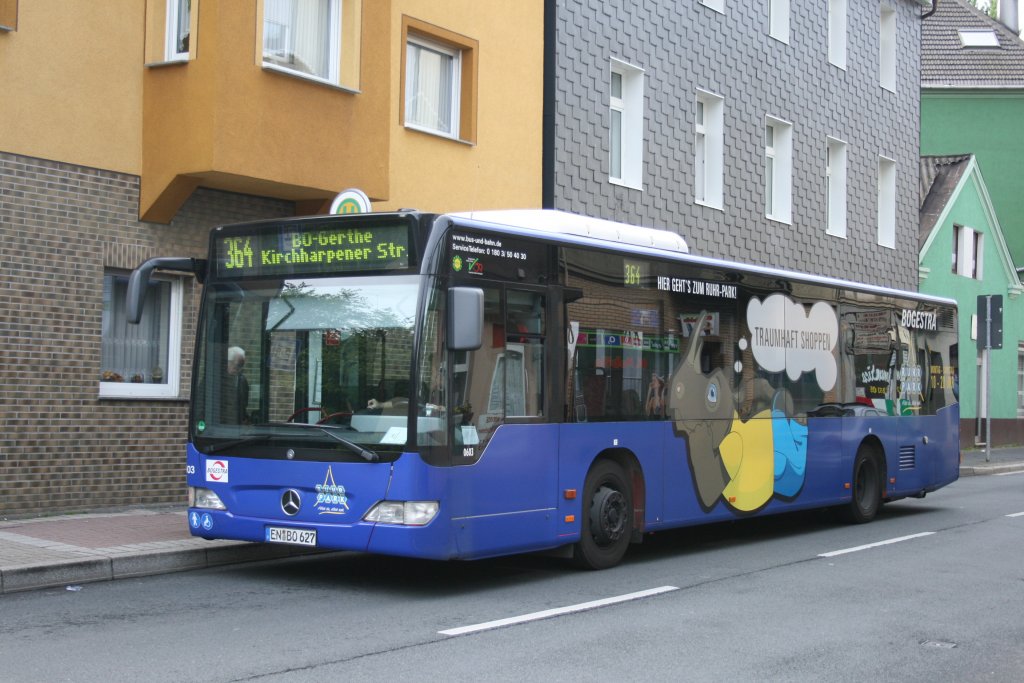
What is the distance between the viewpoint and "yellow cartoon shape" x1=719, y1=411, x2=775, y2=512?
12.7 m

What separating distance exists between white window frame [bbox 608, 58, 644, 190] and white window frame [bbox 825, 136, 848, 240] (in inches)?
324

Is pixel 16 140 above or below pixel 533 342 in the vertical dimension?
above

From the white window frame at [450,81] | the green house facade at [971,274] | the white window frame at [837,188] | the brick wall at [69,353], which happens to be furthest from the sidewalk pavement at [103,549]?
the green house facade at [971,274]

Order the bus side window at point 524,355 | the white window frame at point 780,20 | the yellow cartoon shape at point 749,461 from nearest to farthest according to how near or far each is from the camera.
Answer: the bus side window at point 524,355 < the yellow cartoon shape at point 749,461 < the white window frame at point 780,20

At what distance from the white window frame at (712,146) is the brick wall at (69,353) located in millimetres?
11856

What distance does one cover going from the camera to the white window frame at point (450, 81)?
1756 centimetres

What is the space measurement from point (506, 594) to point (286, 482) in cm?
185

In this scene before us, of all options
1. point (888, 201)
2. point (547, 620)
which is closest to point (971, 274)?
point (888, 201)

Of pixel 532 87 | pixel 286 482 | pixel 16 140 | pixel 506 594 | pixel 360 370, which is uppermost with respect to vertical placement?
pixel 532 87

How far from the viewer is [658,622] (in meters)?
8.55

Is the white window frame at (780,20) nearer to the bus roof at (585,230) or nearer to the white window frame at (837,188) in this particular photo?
the white window frame at (837,188)

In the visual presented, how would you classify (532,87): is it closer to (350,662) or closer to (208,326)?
(208,326)

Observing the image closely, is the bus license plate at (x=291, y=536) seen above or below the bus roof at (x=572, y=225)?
below

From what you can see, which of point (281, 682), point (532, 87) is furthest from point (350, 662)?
point (532, 87)
